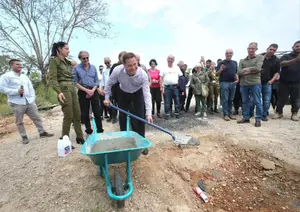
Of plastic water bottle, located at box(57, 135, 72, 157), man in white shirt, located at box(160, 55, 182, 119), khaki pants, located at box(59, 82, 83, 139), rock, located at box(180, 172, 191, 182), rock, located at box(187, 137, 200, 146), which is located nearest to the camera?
rock, located at box(180, 172, 191, 182)

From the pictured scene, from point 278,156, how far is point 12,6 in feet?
41.0

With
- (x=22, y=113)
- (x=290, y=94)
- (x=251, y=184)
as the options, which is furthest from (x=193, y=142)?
(x=22, y=113)

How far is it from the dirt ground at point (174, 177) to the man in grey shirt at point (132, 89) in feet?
2.34

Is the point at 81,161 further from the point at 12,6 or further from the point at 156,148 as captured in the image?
the point at 12,6

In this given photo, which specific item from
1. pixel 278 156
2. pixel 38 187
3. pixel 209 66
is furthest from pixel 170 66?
pixel 38 187

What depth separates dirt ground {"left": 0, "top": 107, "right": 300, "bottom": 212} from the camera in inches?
92.0

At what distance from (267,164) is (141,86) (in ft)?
7.47

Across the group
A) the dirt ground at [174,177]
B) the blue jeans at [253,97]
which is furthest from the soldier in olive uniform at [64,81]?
the blue jeans at [253,97]

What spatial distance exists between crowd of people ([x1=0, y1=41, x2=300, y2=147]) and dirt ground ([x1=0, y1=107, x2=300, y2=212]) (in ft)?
2.16

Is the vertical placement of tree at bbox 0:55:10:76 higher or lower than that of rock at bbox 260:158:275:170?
higher

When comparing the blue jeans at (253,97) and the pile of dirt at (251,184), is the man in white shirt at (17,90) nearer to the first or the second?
the pile of dirt at (251,184)

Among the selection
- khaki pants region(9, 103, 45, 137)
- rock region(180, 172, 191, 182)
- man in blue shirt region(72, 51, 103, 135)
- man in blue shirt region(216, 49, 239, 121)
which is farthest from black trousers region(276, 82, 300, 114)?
khaki pants region(9, 103, 45, 137)

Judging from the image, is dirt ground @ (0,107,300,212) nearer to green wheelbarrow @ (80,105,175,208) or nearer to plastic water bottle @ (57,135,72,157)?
plastic water bottle @ (57,135,72,157)

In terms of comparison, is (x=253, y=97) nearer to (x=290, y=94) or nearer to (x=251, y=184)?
(x=290, y=94)
